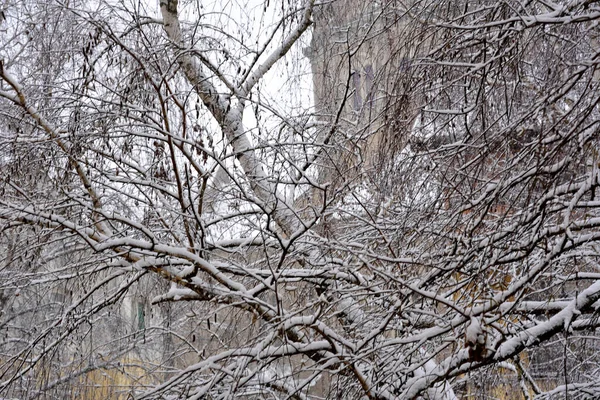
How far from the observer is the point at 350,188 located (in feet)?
17.7

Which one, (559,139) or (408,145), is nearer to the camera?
(559,139)

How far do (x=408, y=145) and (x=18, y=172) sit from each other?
2608 millimetres

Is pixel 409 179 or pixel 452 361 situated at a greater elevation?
pixel 409 179

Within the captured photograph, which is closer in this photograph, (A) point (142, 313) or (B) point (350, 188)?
(B) point (350, 188)

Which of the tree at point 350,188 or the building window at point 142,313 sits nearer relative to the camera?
the tree at point 350,188

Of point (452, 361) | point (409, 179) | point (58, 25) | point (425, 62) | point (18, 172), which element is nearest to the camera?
point (425, 62)

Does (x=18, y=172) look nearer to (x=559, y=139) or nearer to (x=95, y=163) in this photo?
(x=95, y=163)

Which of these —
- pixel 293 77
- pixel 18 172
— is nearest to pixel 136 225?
pixel 18 172

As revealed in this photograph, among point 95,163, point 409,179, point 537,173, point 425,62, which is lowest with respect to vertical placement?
point 537,173

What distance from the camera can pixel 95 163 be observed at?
472 cm

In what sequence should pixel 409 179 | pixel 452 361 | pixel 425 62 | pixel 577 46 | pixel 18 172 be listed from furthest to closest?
pixel 18 172 < pixel 409 179 < pixel 452 361 < pixel 425 62 < pixel 577 46

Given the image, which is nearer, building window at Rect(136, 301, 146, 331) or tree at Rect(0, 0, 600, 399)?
tree at Rect(0, 0, 600, 399)

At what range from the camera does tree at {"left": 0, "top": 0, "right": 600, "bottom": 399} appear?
335 cm

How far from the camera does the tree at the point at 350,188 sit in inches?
132
